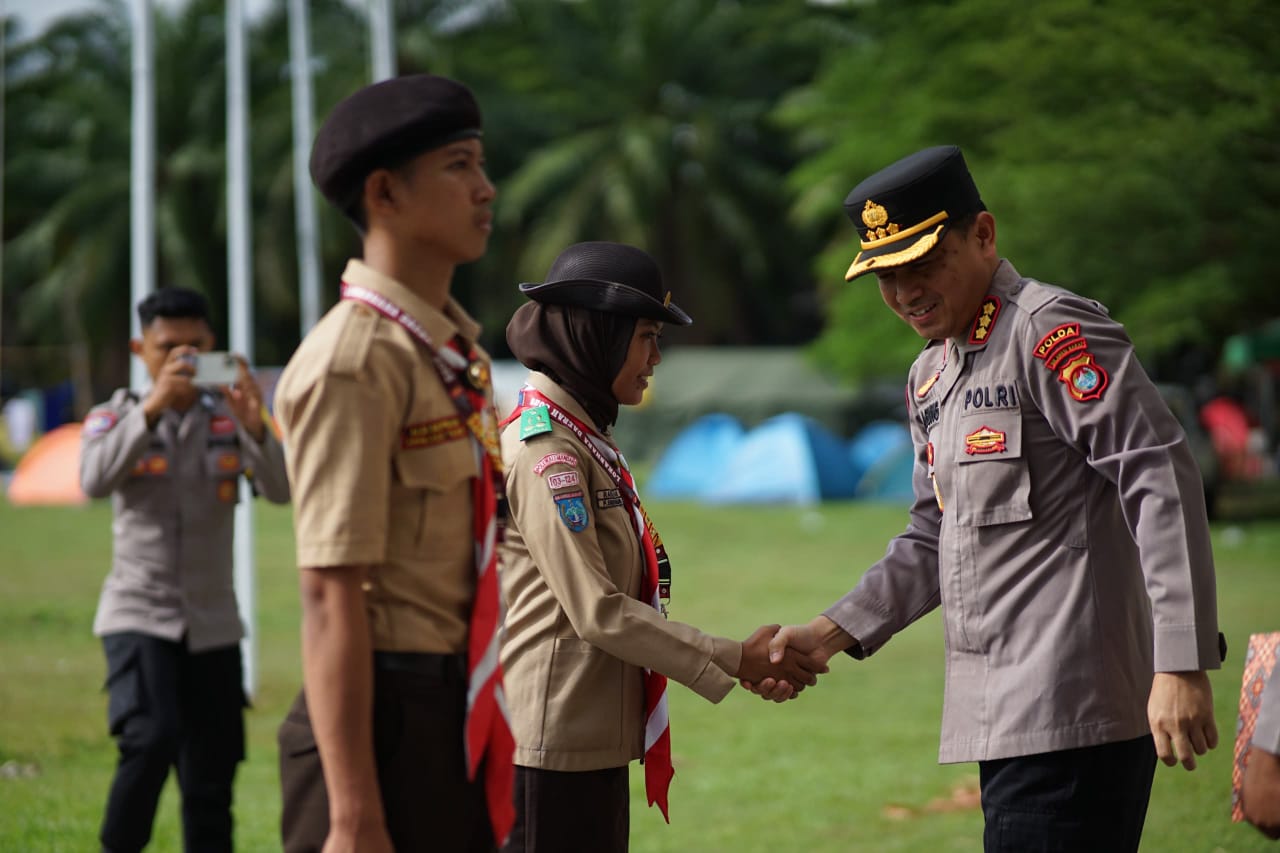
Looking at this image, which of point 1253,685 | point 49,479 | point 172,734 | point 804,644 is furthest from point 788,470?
point 1253,685

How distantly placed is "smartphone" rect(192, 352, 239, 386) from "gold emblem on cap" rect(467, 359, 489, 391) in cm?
Result: 263

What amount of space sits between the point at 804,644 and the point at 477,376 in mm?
1622

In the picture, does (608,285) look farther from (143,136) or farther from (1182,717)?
(143,136)

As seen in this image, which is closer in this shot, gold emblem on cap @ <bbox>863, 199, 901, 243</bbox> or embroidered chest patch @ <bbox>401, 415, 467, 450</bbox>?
embroidered chest patch @ <bbox>401, 415, 467, 450</bbox>

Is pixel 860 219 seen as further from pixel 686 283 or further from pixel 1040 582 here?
pixel 686 283

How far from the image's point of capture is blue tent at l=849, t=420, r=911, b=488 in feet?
80.3

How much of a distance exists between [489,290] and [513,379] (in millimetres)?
9543

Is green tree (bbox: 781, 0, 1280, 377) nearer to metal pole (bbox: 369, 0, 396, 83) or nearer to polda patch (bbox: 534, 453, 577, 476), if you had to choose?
metal pole (bbox: 369, 0, 396, 83)

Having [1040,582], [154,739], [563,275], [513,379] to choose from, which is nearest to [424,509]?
[563,275]

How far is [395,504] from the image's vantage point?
2500mm

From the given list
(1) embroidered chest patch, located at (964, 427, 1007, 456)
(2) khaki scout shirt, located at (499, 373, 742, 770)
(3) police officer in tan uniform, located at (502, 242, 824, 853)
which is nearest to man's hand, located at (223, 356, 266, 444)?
(3) police officer in tan uniform, located at (502, 242, 824, 853)

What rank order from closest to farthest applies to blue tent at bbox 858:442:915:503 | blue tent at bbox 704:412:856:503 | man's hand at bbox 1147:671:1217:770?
man's hand at bbox 1147:671:1217:770
blue tent at bbox 858:442:915:503
blue tent at bbox 704:412:856:503

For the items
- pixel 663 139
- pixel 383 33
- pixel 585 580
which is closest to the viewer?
pixel 585 580

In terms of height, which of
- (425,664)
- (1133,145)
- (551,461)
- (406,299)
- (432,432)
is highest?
(1133,145)
